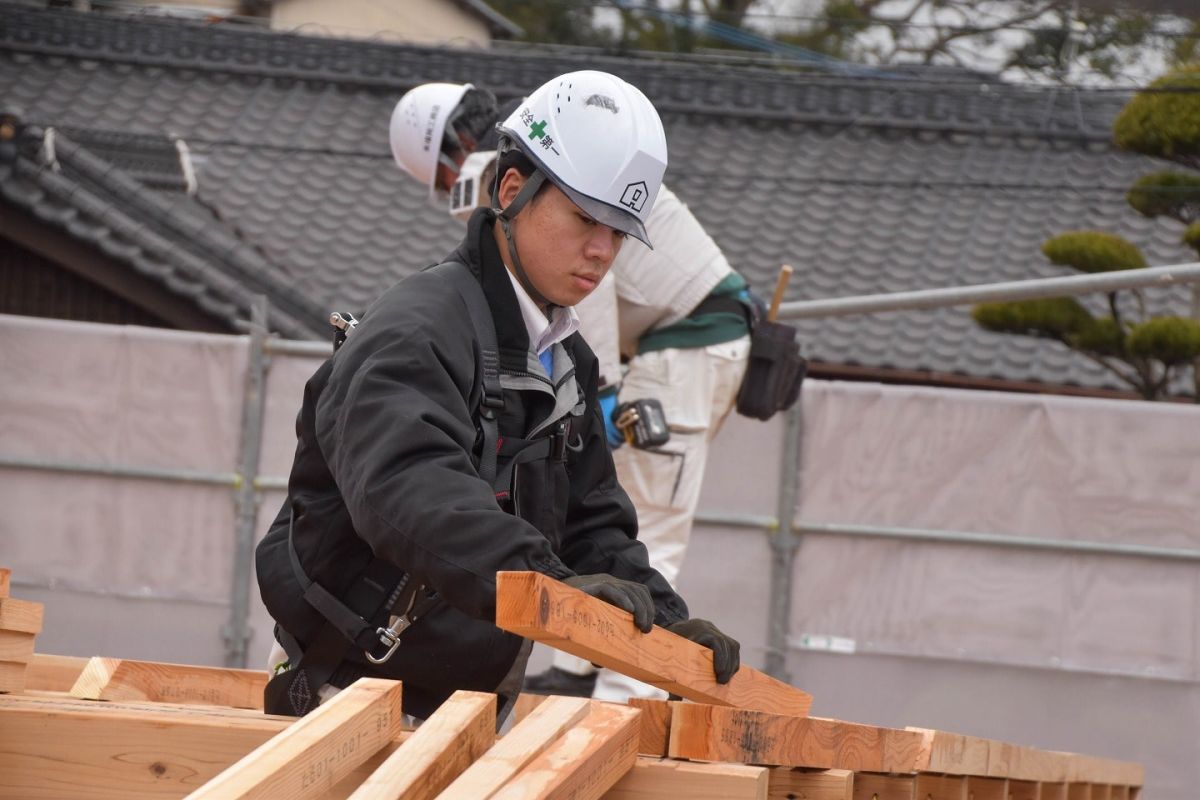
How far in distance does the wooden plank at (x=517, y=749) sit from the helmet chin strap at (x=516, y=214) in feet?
2.90

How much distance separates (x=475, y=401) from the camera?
2.78 metres

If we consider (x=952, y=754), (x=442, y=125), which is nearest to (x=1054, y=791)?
(x=952, y=754)

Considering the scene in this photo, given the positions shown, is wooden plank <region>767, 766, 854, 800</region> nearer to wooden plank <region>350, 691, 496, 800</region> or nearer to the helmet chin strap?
wooden plank <region>350, 691, 496, 800</region>

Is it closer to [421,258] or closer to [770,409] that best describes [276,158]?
[421,258]

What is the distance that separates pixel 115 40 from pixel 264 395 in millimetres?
9780

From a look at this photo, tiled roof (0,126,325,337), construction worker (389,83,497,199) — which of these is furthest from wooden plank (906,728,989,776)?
tiled roof (0,126,325,337)

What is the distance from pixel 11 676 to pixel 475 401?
0.92 metres

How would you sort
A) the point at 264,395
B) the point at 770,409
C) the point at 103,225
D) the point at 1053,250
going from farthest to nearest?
the point at 103,225, the point at 1053,250, the point at 264,395, the point at 770,409

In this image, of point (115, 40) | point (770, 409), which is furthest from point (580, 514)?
point (115, 40)

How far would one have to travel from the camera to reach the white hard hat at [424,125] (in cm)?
535

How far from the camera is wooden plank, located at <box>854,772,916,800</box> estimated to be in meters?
2.90

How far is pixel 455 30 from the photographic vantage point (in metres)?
23.7

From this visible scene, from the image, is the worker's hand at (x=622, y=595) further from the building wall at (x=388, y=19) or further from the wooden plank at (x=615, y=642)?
the building wall at (x=388, y=19)

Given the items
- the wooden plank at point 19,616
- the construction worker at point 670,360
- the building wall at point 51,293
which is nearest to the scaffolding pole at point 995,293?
the construction worker at point 670,360
